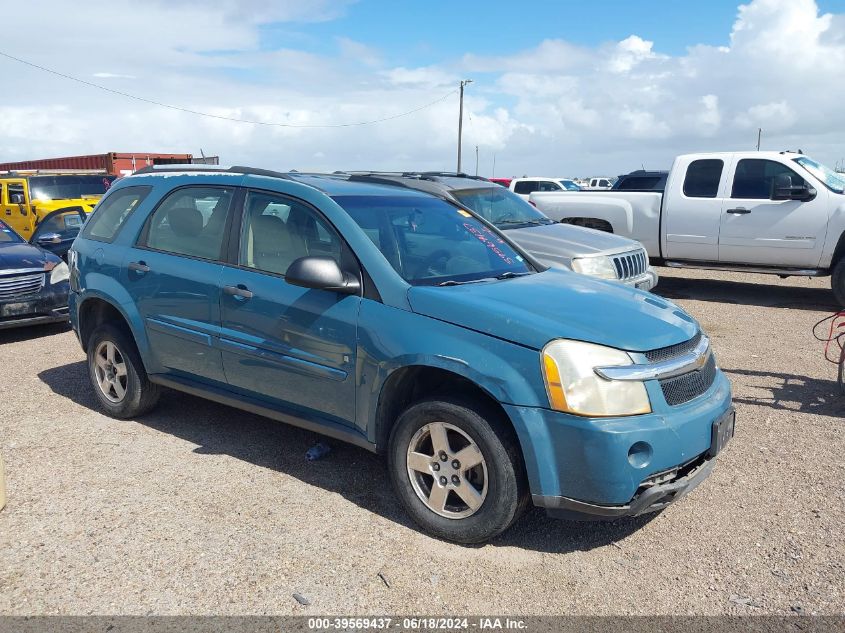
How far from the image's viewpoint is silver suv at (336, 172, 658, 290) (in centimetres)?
774

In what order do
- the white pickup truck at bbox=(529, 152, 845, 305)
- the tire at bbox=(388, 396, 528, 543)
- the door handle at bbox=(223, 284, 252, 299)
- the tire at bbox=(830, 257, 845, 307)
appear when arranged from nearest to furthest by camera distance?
the tire at bbox=(388, 396, 528, 543) → the door handle at bbox=(223, 284, 252, 299) → the tire at bbox=(830, 257, 845, 307) → the white pickup truck at bbox=(529, 152, 845, 305)

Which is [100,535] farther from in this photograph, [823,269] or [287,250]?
[823,269]

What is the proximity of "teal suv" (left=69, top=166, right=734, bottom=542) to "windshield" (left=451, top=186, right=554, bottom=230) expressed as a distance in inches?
155

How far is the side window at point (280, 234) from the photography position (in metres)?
4.11

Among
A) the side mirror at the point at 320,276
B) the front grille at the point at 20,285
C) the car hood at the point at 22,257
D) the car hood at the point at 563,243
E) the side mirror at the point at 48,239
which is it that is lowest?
the front grille at the point at 20,285

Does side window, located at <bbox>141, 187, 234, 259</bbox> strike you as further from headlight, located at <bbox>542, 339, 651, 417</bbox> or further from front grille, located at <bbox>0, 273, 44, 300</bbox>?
front grille, located at <bbox>0, 273, 44, 300</bbox>

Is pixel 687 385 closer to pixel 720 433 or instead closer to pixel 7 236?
pixel 720 433

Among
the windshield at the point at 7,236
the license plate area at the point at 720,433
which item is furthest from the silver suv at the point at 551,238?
the windshield at the point at 7,236

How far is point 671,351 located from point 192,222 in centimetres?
299

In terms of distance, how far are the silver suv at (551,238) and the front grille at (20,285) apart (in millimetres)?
4015

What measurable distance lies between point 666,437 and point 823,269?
794 centimetres

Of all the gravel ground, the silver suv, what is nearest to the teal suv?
the gravel ground

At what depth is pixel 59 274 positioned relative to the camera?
8.36 meters

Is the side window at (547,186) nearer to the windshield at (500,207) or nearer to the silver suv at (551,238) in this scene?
the silver suv at (551,238)
